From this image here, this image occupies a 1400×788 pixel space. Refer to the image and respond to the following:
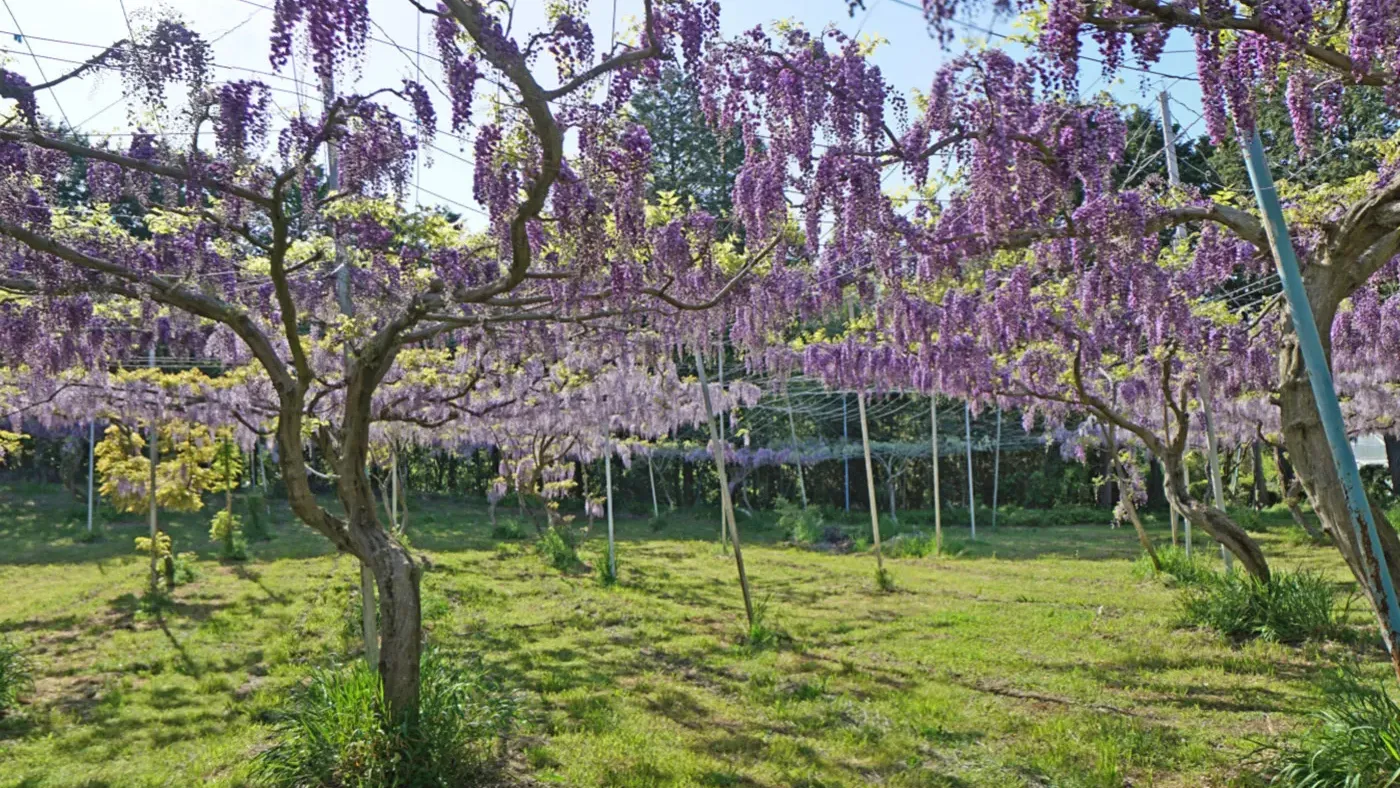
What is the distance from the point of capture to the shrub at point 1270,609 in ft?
22.8

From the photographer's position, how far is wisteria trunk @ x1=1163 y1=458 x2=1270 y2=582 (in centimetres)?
748

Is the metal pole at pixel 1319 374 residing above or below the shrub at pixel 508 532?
above

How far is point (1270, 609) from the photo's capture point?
23.4ft

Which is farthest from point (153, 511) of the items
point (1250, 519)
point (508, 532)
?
point (1250, 519)

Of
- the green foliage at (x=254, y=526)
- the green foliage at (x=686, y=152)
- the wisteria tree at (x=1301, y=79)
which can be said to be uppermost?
the green foliage at (x=686, y=152)

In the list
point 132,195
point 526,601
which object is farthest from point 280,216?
point 526,601

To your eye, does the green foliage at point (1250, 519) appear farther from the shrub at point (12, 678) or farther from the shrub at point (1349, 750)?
the shrub at point (12, 678)

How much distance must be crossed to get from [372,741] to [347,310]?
2.89 m

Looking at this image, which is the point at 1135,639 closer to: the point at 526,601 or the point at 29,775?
the point at 526,601

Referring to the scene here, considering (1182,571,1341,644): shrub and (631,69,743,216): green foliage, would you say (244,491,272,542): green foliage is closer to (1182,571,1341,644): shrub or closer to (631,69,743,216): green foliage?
(631,69,743,216): green foliage

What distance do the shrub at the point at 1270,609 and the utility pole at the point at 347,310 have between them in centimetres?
635

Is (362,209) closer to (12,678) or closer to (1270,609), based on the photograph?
(12,678)

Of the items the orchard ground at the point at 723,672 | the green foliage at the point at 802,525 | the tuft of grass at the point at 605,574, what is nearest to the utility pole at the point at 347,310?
the orchard ground at the point at 723,672

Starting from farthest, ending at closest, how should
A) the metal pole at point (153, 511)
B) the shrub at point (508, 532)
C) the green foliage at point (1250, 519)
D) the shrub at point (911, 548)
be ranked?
the shrub at point (508, 532)
the green foliage at point (1250, 519)
the shrub at point (911, 548)
the metal pole at point (153, 511)
